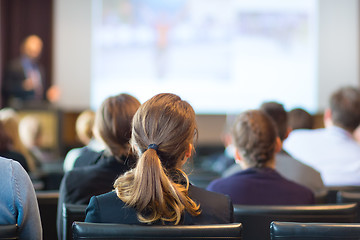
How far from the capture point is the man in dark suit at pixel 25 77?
22.8 ft

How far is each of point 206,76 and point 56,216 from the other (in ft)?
17.4

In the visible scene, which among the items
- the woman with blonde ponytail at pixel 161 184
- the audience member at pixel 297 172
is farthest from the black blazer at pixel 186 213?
the audience member at pixel 297 172

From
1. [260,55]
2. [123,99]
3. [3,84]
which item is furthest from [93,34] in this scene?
[123,99]

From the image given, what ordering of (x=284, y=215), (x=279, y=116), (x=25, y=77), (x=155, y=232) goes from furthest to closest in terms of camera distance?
(x=25, y=77)
(x=279, y=116)
(x=284, y=215)
(x=155, y=232)

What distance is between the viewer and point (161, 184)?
1.36m

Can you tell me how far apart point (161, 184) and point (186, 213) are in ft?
0.35

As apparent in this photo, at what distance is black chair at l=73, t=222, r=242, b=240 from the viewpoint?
1.20 meters

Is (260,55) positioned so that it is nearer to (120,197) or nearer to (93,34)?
(93,34)

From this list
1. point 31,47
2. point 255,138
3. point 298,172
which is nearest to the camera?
point 255,138

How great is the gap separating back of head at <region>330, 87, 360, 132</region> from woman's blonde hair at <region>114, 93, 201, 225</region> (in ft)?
5.69

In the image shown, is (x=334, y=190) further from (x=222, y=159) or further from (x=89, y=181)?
(x=222, y=159)

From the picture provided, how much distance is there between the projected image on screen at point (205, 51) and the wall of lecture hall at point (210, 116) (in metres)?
0.20

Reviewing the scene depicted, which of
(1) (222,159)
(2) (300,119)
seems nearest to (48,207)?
(2) (300,119)

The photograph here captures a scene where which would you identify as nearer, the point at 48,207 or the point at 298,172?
the point at 48,207
